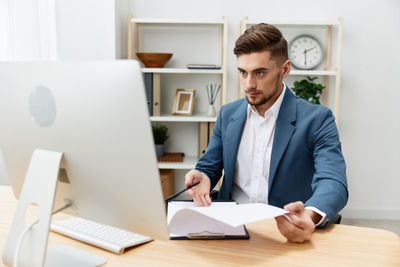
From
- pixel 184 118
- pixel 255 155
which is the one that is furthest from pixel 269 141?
pixel 184 118

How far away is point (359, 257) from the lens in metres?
0.98

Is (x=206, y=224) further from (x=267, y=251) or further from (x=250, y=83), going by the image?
(x=250, y=83)

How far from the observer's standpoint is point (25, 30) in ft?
7.94

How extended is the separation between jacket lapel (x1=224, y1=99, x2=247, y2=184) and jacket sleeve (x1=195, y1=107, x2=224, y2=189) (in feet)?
0.26

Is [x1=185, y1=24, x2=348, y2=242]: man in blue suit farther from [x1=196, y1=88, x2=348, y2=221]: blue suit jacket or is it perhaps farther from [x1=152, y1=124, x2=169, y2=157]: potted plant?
[x1=152, y1=124, x2=169, y2=157]: potted plant

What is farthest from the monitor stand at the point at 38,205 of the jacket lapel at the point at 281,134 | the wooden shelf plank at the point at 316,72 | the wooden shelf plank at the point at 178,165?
the wooden shelf plank at the point at 316,72

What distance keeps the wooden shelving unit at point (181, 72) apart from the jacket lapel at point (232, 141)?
55.8 inches

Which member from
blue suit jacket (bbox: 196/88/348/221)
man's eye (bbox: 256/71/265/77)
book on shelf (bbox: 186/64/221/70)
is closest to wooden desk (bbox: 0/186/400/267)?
blue suit jacket (bbox: 196/88/348/221)

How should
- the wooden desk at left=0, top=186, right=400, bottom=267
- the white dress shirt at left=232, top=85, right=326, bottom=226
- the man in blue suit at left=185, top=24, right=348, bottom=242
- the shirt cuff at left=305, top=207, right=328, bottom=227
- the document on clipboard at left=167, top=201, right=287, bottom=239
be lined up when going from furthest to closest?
the white dress shirt at left=232, top=85, right=326, bottom=226
the man in blue suit at left=185, top=24, right=348, bottom=242
the shirt cuff at left=305, top=207, right=328, bottom=227
the document on clipboard at left=167, top=201, right=287, bottom=239
the wooden desk at left=0, top=186, right=400, bottom=267

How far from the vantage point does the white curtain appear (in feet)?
7.49

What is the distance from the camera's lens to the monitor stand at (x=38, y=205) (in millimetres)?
809

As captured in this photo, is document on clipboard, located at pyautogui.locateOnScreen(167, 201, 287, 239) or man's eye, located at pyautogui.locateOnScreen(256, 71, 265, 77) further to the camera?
man's eye, located at pyautogui.locateOnScreen(256, 71, 265, 77)

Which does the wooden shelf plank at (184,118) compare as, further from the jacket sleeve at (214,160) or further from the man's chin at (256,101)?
the man's chin at (256,101)

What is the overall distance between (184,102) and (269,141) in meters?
1.77
